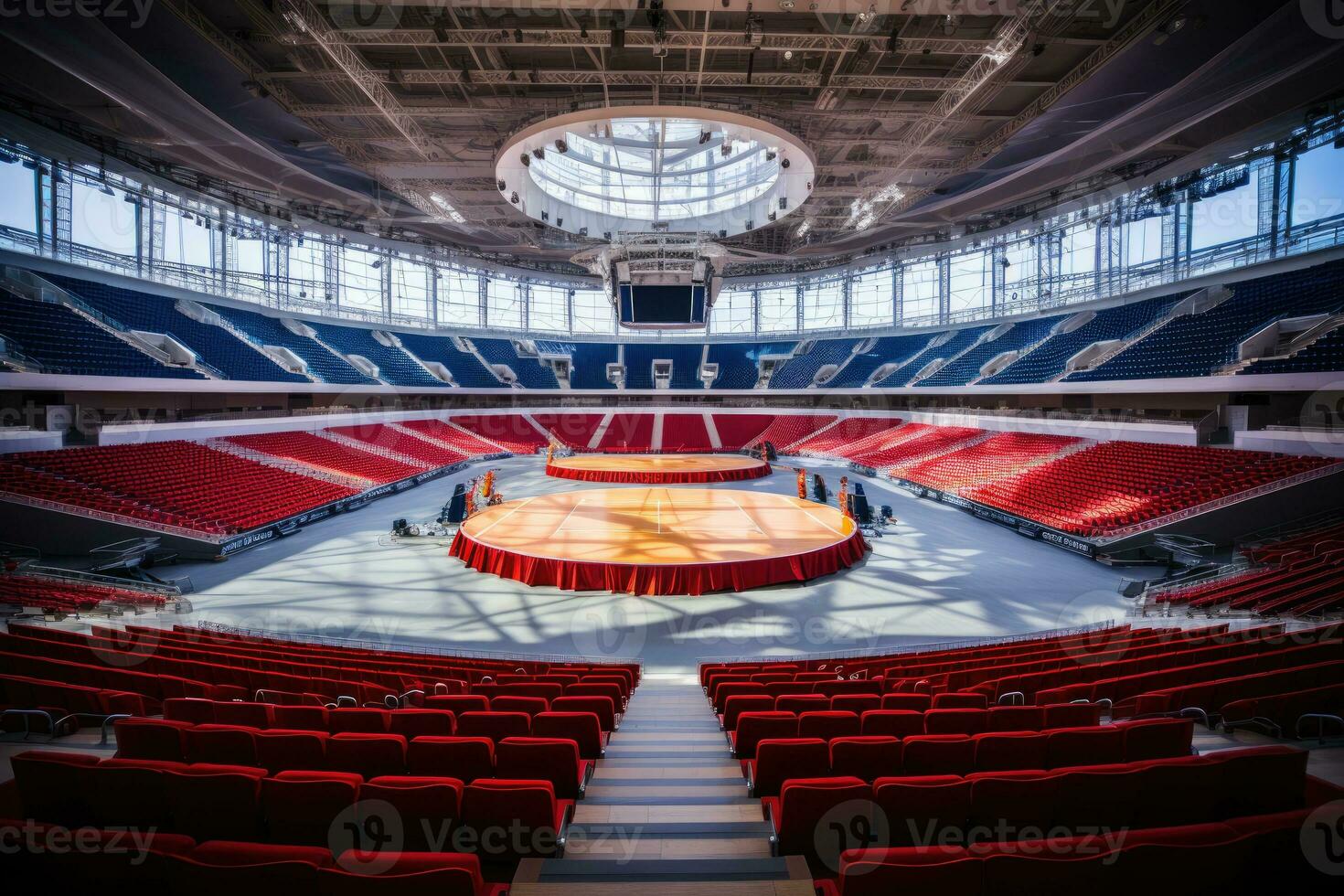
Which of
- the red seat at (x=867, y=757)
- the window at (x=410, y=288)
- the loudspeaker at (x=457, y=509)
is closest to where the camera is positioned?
the red seat at (x=867, y=757)

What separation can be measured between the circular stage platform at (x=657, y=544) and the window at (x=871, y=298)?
29.1 metres

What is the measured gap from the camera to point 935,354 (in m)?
38.9

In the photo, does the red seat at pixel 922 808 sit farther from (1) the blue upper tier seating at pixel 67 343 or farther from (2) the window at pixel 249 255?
(2) the window at pixel 249 255

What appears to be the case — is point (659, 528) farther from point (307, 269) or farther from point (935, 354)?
point (307, 269)

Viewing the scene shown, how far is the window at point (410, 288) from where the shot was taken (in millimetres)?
41156

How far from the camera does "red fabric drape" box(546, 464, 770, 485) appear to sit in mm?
28125

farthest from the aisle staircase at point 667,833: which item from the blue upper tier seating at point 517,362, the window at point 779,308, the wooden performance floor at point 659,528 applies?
the window at point 779,308

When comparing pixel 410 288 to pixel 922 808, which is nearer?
pixel 922 808

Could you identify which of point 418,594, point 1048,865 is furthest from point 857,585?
point 1048,865

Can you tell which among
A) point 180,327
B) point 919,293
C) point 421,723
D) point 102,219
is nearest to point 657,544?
point 421,723

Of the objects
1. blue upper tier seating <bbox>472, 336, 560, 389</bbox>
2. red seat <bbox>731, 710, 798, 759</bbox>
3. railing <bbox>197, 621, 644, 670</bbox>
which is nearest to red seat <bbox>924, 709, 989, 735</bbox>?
red seat <bbox>731, 710, 798, 759</bbox>

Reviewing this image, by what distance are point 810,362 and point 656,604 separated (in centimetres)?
3712

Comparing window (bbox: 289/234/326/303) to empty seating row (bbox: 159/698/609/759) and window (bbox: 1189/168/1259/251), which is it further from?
window (bbox: 1189/168/1259/251)

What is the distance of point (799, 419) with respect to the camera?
150ft
